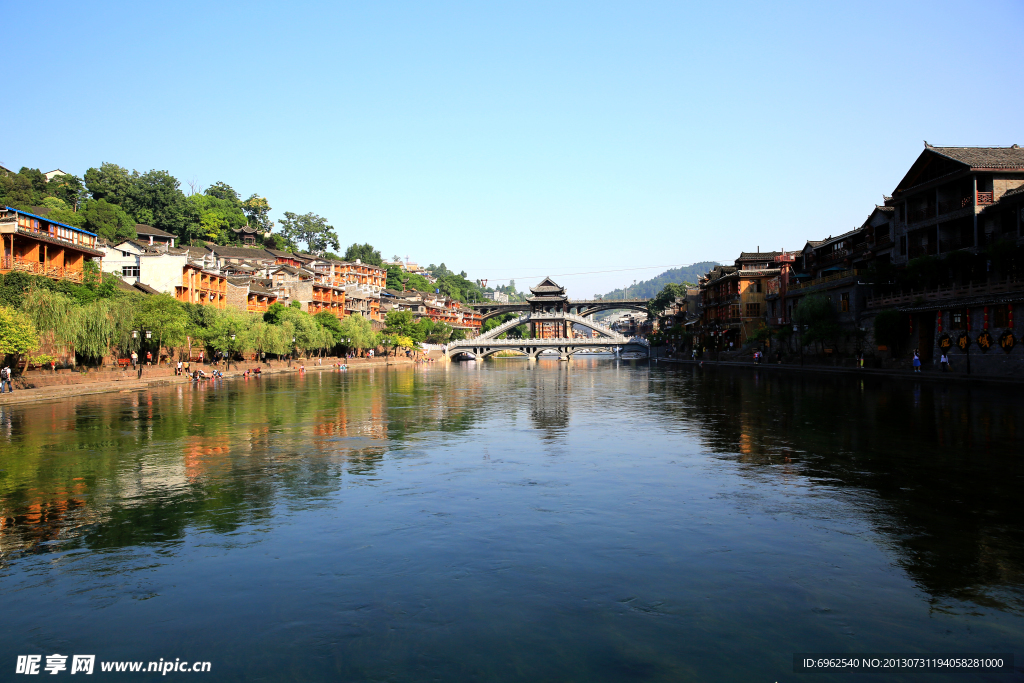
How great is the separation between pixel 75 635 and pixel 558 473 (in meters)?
10.0

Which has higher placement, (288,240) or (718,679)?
(288,240)

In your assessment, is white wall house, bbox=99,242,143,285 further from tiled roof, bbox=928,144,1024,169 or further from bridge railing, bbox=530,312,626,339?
bridge railing, bbox=530,312,626,339

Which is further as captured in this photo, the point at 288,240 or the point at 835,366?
the point at 288,240

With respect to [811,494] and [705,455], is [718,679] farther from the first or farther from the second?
[705,455]

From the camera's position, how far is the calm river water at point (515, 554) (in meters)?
6.59

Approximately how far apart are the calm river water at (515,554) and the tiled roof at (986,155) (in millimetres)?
34672

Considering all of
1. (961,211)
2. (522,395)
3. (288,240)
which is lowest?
(522,395)

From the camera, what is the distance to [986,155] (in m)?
49.4

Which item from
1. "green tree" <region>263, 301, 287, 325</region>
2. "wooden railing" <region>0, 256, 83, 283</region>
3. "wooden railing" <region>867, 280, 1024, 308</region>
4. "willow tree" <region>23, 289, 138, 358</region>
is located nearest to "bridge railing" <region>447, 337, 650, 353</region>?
"green tree" <region>263, 301, 287, 325</region>

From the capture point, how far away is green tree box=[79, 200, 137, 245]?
354 ft

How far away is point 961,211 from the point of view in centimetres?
4806

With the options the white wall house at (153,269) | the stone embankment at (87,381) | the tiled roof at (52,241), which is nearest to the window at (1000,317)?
the stone embankment at (87,381)

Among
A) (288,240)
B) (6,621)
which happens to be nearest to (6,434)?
Answer: (6,621)

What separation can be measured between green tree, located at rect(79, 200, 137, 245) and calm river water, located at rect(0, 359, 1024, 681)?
10246cm
